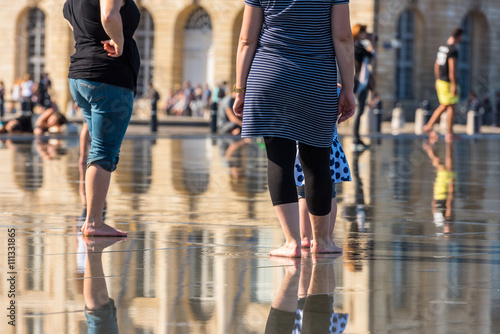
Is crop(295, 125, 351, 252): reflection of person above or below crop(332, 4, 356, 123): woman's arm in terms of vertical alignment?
below

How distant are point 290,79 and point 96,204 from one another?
58.7 inches

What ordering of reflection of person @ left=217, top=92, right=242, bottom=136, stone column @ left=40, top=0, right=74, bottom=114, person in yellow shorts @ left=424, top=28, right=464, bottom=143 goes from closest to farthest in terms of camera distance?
person in yellow shorts @ left=424, top=28, right=464, bottom=143
reflection of person @ left=217, top=92, right=242, bottom=136
stone column @ left=40, top=0, right=74, bottom=114

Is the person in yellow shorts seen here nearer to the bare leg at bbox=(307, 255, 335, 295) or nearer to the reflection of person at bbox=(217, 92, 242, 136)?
the reflection of person at bbox=(217, 92, 242, 136)

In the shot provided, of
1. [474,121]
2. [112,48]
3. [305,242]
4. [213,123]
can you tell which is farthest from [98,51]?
[474,121]

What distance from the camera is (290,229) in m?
5.63

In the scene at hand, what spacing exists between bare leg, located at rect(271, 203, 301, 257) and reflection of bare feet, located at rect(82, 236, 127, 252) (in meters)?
0.89

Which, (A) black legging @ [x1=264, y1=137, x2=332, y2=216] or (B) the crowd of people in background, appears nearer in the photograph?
(A) black legging @ [x1=264, y1=137, x2=332, y2=216]

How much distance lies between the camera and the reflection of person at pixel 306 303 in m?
3.90

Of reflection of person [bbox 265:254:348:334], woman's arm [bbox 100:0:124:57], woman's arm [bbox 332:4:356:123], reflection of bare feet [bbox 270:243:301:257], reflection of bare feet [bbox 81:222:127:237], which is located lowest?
reflection of person [bbox 265:254:348:334]

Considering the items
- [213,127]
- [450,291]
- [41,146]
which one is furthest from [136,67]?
[213,127]

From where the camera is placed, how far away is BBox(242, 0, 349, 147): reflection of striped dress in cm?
557

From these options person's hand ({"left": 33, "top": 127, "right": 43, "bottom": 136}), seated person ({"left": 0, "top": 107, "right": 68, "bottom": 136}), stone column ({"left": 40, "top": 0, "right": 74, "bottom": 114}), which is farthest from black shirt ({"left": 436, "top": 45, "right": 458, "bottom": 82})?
stone column ({"left": 40, "top": 0, "right": 74, "bottom": 114})

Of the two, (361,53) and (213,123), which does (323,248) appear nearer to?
(361,53)

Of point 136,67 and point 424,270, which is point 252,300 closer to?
point 424,270
